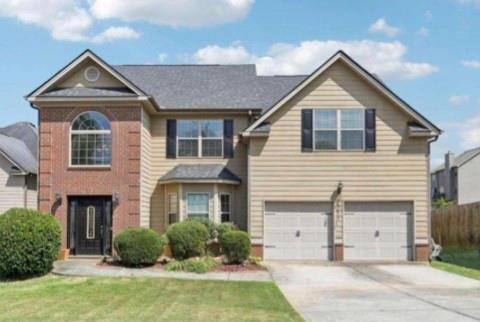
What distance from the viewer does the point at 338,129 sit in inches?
907

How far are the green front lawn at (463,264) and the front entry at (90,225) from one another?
37.7ft

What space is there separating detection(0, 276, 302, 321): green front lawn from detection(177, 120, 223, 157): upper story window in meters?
8.57

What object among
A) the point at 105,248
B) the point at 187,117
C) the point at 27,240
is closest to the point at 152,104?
the point at 187,117

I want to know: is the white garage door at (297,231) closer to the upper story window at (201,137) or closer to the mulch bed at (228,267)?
the mulch bed at (228,267)

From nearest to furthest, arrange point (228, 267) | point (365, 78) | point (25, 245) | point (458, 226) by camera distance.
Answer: point (25, 245) → point (228, 267) → point (365, 78) → point (458, 226)

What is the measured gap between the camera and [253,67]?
28.2 m

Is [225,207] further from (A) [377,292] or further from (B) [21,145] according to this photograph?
(B) [21,145]

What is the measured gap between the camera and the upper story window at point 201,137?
81.8 feet

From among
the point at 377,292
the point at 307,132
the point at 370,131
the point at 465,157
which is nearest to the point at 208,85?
the point at 307,132

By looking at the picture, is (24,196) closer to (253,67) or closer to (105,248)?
(105,248)

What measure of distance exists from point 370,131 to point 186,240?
309 inches

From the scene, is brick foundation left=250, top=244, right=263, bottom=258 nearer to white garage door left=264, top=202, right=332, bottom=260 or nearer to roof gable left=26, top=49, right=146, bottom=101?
white garage door left=264, top=202, right=332, bottom=260

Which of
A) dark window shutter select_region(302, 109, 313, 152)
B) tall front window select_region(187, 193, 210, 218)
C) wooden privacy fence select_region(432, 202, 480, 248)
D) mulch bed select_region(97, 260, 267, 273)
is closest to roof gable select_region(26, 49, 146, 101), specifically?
tall front window select_region(187, 193, 210, 218)

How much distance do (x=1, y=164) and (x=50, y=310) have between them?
61.0 feet
